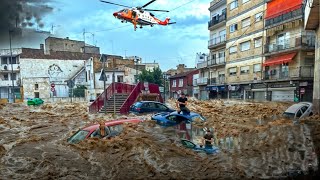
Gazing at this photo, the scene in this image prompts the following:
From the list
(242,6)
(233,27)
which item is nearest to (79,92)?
(233,27)

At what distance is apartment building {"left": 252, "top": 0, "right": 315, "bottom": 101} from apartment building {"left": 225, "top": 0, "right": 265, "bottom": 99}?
40.6 inches

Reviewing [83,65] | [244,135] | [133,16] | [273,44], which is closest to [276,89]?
[273,44]

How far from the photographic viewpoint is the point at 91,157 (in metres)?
7.89

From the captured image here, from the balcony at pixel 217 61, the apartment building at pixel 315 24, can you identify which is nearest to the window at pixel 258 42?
the balcony at pixel 217 61

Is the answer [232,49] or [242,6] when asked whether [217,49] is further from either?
[242,6]

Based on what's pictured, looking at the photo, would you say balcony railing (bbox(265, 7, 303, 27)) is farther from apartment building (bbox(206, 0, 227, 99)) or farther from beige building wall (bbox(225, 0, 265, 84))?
apartment building (bbox(206, 0, 227, 99))

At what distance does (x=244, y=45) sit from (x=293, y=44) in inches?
248

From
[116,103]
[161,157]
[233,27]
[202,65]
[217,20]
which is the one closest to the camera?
[161,157]

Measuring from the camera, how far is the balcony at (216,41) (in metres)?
33.2

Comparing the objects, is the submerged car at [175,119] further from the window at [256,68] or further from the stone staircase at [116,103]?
the window at [256,68]

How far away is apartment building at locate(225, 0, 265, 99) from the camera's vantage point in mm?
27328

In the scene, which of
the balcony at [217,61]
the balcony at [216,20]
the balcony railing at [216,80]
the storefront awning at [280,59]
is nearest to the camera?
the storefront awning at [280,59]

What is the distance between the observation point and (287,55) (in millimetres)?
24203

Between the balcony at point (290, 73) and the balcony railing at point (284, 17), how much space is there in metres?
4.27
